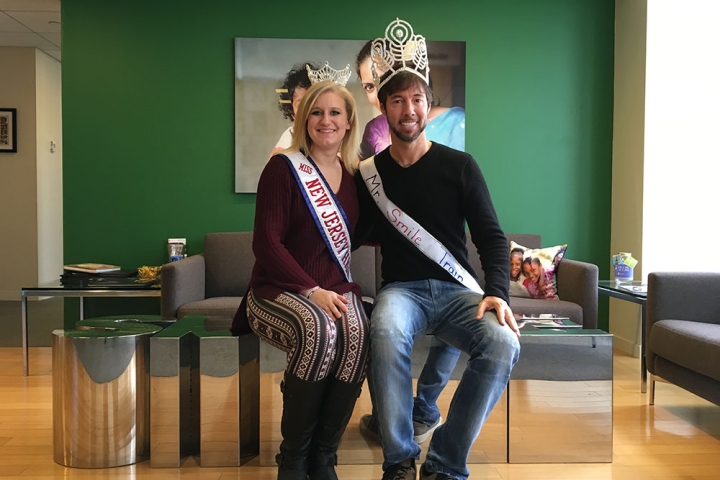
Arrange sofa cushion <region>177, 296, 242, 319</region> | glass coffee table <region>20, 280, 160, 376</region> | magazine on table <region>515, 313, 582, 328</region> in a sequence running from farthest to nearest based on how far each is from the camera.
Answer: glass coffee table <region>20, 280, 160, 376</region> → sofa cushion <region>177, 296, 242, 319</region> → magazine on table <region>515, 313, 582, 328</region>

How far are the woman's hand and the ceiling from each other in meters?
3.65

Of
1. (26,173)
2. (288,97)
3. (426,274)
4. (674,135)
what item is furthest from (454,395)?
(26,173)

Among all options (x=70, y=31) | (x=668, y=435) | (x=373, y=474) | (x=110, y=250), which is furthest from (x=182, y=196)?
(x=668, y=435)

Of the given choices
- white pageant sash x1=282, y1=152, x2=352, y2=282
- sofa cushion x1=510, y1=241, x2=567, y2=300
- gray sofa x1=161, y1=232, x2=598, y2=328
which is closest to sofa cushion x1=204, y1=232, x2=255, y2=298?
gray sofa x1=161, y1=232, x2=598, y2=328

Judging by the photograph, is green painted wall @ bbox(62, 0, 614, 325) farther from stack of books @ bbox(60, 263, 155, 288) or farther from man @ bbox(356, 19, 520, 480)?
man @ bbox(356, 19, 520, 480)

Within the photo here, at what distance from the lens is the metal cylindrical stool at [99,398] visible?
226 cm

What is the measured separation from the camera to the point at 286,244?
7.12 ft

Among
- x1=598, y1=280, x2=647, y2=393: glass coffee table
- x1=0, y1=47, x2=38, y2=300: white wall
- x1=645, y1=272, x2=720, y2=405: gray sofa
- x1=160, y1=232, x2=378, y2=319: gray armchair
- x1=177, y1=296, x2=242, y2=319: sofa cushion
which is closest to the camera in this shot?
x1=645, y1=272, x2=720, y2=405: gray sofa

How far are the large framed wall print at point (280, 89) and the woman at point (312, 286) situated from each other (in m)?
2.13

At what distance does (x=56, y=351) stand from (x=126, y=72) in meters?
2.51

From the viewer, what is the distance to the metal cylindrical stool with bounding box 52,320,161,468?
226 cm

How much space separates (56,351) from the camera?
230cm

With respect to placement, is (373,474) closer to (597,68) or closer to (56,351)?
(56,351)

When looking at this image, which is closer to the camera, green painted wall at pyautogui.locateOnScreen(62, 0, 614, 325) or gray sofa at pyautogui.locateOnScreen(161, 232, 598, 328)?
gray sofa at pyautogui.locateOnScreen(161, 232, 598, 328)
